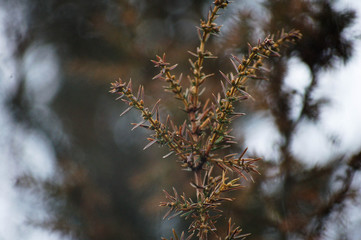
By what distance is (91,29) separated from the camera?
5.23 ft

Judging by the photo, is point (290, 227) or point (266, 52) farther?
point (290, 227)

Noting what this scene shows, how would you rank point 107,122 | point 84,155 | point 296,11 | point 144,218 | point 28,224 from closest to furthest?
1. point 296,11
2. point 28,224
3. point 144,218
4. point 84,155
5. point 107,122

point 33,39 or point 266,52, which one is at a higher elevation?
point 33,39

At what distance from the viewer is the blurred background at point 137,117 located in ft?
2.51

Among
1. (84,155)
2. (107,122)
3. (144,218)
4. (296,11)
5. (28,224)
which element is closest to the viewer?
(296,11)

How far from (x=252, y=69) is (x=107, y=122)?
4.96 feet

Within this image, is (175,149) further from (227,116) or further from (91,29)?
(91,29)

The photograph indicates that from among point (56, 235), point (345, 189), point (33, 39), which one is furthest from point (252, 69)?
point (33, 39)

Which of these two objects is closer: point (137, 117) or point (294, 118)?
point (294, 118)

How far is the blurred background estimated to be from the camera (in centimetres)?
76

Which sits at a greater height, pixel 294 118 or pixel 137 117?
pixel 137 117

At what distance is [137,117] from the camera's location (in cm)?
146

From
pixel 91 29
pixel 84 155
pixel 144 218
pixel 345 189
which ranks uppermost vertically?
pixel 91 29

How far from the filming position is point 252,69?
23 centimetres
